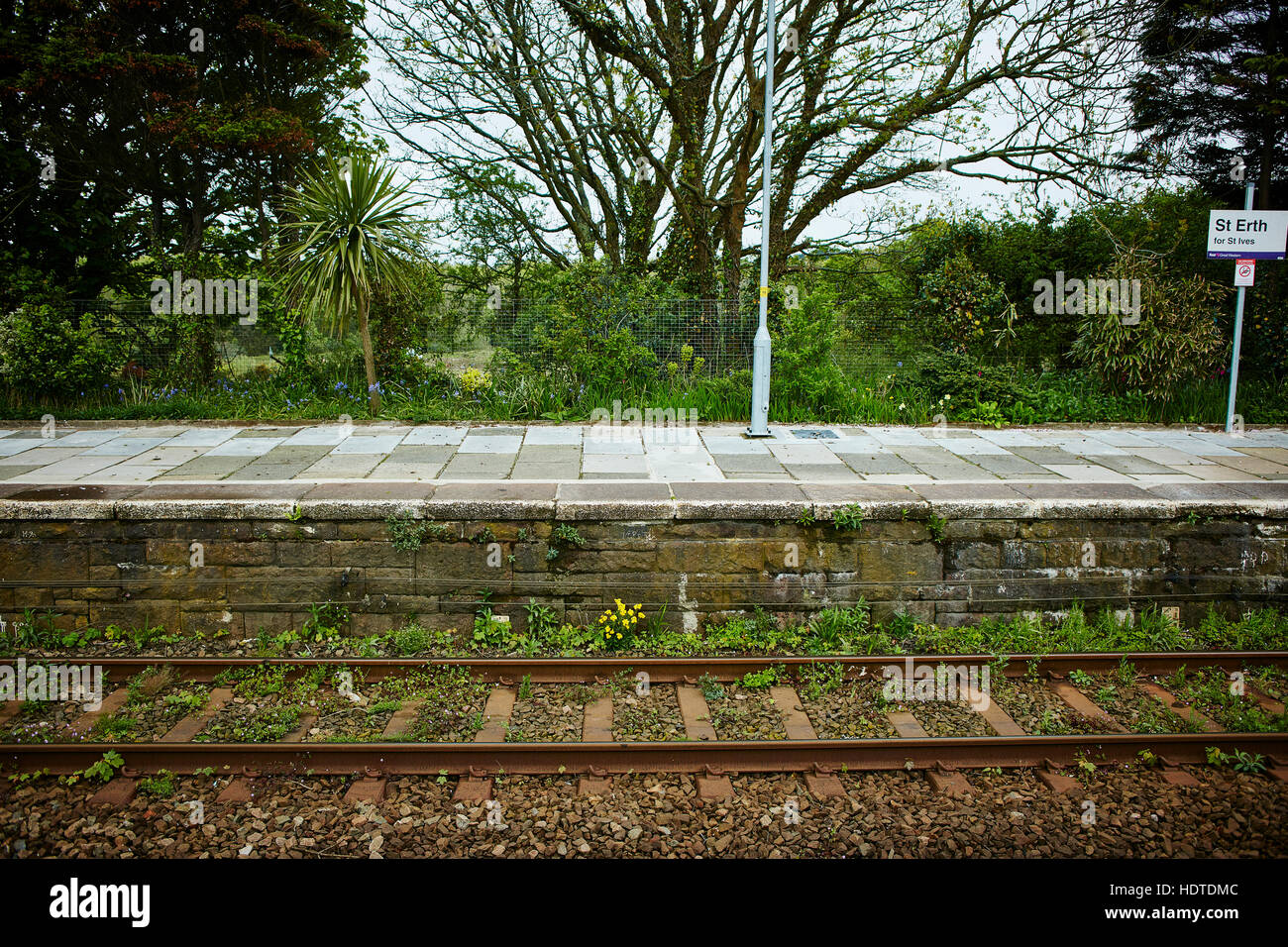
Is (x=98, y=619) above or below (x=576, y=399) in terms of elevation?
below

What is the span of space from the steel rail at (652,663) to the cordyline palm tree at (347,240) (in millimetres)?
4930

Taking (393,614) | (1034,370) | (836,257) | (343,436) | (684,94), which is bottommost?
(393,614)

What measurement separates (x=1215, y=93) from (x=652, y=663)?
1203cm

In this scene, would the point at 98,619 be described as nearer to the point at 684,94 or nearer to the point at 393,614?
the point at 393,614

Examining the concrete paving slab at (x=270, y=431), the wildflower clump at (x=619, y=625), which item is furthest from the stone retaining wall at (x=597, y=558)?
the concrete paving slab at (x=270, y=431)

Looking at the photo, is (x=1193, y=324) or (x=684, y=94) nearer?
(x=1193, y=324)

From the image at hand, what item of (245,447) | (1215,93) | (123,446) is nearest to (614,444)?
(245,447)

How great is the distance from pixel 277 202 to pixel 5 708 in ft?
30.3

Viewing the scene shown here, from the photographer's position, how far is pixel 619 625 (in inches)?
228

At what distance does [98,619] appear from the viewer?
5.90 m

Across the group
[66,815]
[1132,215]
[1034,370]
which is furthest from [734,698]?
[1132,215]

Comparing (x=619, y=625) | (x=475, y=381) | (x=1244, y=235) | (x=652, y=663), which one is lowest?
(x=652, y=663)

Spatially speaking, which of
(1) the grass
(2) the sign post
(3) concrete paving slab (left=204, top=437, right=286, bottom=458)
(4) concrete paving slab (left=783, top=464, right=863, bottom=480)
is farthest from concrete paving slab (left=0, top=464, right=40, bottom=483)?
(2) the sign post

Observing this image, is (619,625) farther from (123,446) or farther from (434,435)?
(123,446)
